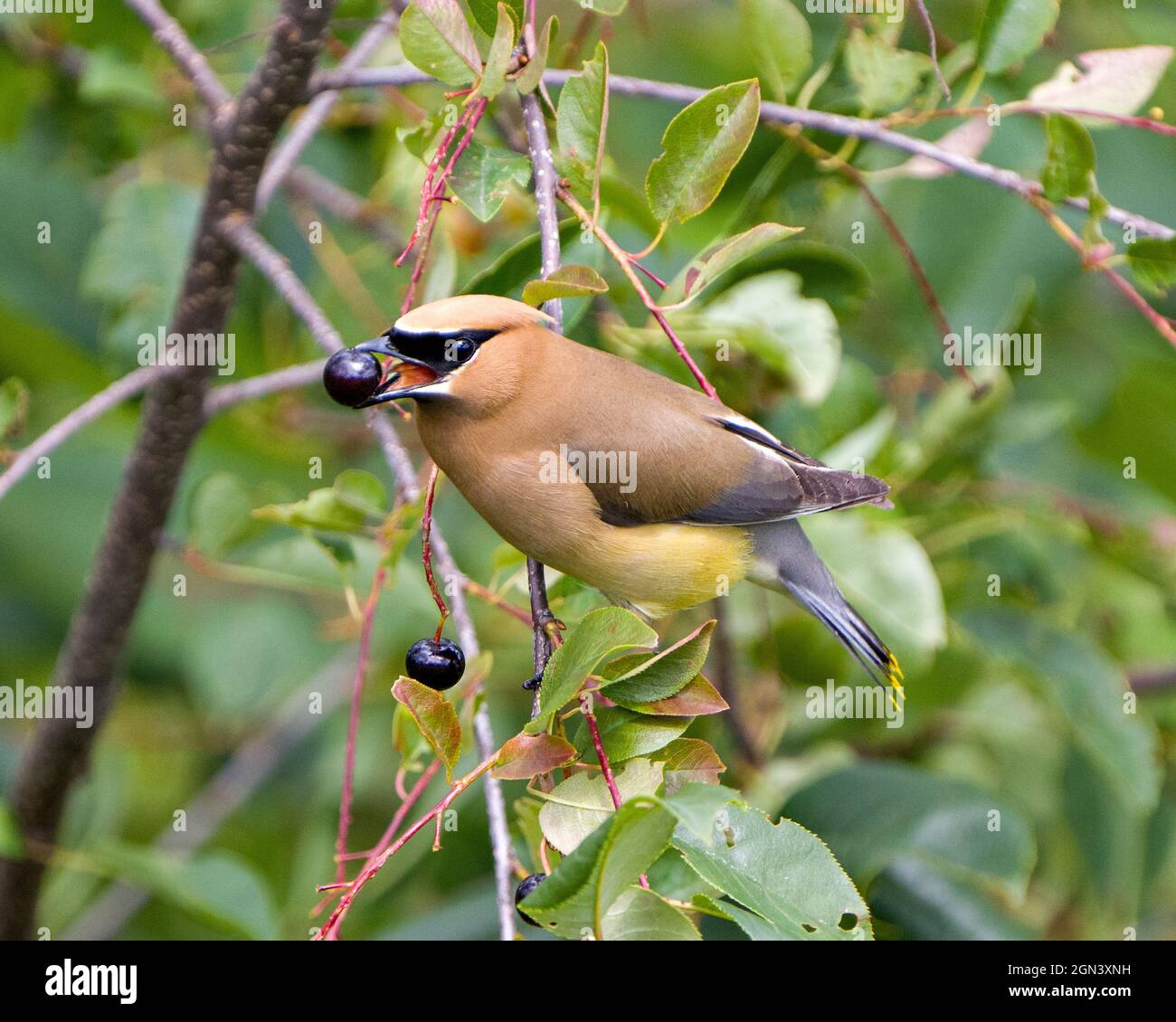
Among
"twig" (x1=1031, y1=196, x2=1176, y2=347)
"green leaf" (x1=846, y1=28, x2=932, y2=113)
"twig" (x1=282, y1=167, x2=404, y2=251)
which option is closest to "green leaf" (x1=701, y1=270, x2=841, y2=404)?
"green leaf" (x1=846, y1=28, x2=932, y2=113)

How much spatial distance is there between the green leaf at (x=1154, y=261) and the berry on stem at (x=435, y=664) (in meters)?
1.15

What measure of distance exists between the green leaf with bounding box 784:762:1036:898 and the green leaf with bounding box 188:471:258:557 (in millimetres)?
1323

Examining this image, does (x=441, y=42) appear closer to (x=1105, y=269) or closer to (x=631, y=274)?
(x=631, y=274)

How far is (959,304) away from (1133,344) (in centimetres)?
48

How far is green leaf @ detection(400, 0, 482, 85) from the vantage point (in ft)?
5.86

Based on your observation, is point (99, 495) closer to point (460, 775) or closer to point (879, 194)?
point (460, 775)

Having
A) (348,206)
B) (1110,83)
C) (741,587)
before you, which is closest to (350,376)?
(1110,83)

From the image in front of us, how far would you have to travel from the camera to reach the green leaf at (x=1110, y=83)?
2318 millimetres

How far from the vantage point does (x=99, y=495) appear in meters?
4.16

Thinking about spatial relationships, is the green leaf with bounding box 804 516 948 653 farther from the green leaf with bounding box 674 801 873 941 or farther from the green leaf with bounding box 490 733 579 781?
the green leaf with bounding box 490 733 579 781

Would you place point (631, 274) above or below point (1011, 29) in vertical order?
below

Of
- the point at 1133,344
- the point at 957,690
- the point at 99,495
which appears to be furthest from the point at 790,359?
the point at 99,495

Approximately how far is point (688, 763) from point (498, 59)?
911mm

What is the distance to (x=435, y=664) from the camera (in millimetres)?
1948
